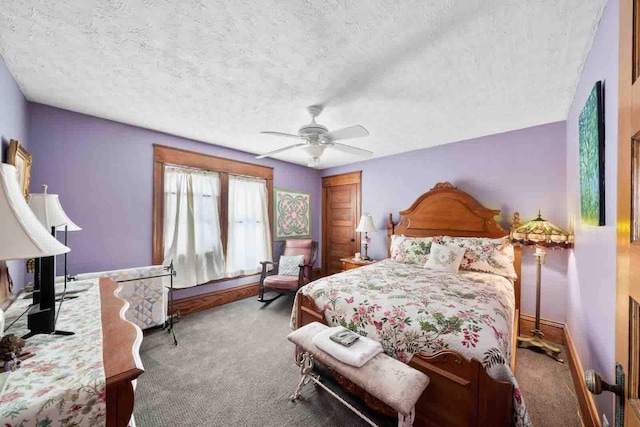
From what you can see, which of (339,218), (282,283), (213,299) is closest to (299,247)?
(282,283)

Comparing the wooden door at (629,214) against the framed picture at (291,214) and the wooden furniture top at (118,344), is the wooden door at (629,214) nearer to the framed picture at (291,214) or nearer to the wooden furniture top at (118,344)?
the wooden furniture top at (118,344)

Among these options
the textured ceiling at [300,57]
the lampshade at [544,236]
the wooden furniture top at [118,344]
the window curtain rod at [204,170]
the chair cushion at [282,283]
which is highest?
the textured ceiling at [300,57]

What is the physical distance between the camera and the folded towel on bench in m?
1.43

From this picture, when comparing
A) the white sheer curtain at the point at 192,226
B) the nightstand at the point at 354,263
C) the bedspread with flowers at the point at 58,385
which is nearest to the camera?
the bedspread with flowers at the point at 58,385

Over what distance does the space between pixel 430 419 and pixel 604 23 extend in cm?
238

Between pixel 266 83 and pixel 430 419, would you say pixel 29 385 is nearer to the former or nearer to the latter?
pixel 430 419

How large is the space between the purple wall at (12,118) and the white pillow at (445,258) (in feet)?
12.4

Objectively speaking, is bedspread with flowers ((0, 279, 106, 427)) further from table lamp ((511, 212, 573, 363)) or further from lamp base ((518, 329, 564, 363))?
lamp base ((518, 329, 564, 363))

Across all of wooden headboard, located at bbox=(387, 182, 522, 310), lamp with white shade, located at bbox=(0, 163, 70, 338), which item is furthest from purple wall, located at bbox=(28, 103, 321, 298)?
wooden headboard, located at bbox=(387, 182, 522, 310)

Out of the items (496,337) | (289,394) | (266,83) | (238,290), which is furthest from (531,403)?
(238,290)

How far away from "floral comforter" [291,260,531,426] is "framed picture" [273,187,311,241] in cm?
221

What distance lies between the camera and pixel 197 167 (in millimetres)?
3465

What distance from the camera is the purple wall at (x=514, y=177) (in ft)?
8.95

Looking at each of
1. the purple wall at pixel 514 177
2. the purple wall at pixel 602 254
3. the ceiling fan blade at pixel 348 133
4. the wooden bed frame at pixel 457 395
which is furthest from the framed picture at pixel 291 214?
the purple wall at pixel 602 254
